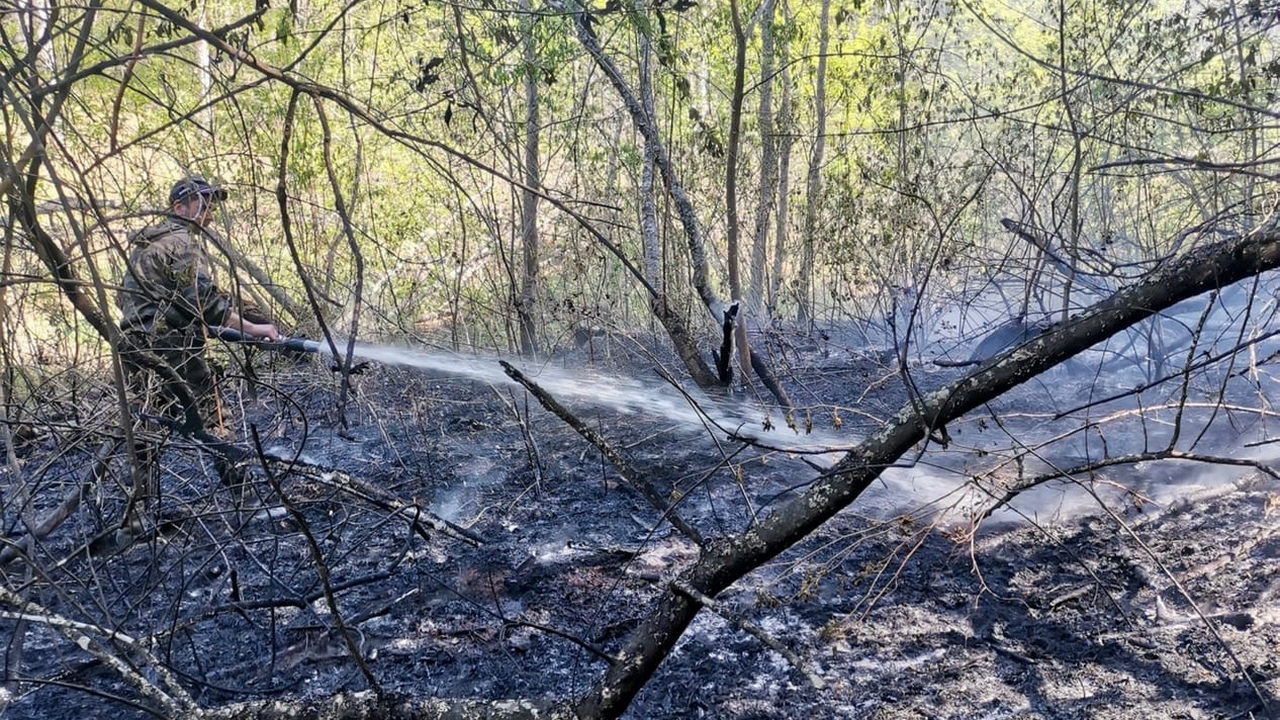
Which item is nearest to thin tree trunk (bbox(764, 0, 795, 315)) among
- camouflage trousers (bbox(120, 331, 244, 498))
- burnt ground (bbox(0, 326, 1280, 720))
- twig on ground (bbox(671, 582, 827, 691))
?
burnt ground (bbox(0, 326, 1280, 720))

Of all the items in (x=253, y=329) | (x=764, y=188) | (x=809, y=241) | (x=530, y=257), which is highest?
(x=764, y=188)

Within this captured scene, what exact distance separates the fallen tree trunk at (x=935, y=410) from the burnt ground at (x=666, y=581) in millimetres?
328

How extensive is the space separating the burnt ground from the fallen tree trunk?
33cm

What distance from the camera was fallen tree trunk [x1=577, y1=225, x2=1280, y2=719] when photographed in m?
2.44

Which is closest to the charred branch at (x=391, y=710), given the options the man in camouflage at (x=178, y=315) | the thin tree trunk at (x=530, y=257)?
the man in camouflage at (x=178, y=315)

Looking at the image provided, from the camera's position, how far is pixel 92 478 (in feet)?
13.1

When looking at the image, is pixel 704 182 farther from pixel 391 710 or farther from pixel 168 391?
pixel 391 710

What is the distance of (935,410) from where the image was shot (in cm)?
254

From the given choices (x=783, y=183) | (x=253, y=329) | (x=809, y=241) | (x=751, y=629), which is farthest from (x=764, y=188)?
(x=751, y=629)

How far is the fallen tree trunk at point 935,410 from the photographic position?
244 cm

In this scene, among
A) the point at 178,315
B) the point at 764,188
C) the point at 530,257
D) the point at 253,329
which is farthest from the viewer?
the point at 764,188

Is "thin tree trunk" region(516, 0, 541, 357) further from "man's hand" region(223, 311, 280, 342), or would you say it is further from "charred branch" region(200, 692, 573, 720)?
"charred branch" region(200, 692, 573, 720)

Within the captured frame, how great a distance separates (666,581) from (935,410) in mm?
1903

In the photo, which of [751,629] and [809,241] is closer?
[751,629]
